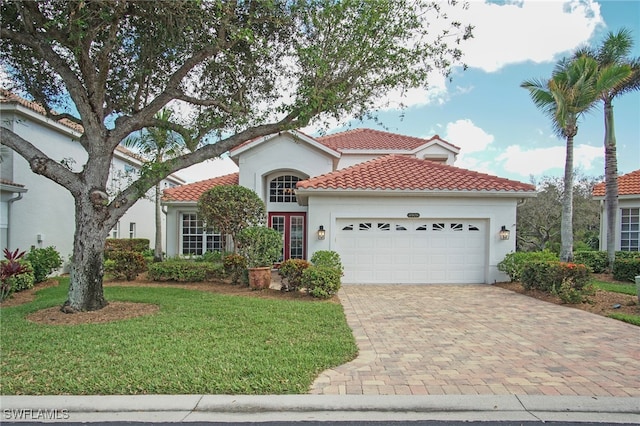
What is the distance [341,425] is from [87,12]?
7.78 metres

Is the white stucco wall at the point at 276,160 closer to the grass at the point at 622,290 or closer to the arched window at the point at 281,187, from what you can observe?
the arched window at the point at 281,187

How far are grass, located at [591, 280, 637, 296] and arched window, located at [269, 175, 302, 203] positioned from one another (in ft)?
38.4

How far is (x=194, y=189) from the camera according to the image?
17.0m

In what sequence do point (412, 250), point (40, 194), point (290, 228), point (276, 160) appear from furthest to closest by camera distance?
point (290, 228) → point (276, 160) → point (40, 194) → point (412, 250)

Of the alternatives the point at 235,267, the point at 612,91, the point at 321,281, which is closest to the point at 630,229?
the point at 612,91

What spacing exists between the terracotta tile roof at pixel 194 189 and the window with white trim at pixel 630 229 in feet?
59.9

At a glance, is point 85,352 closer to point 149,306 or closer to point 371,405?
point 149,306

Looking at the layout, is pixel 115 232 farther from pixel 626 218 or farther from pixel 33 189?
pixel 626 218

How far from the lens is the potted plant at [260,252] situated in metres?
10.6

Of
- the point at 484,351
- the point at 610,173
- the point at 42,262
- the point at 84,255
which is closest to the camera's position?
the point at 484,351

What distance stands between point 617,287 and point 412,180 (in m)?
7.43

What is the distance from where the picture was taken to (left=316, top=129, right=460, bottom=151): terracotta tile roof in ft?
64.0

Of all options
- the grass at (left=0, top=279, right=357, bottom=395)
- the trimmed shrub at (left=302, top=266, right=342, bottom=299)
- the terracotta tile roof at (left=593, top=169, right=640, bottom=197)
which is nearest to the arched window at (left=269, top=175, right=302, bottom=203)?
the trimmed shrub at (left=302, top=266, right=342, bottom=299)

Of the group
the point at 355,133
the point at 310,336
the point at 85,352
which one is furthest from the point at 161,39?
the point at 355,133
